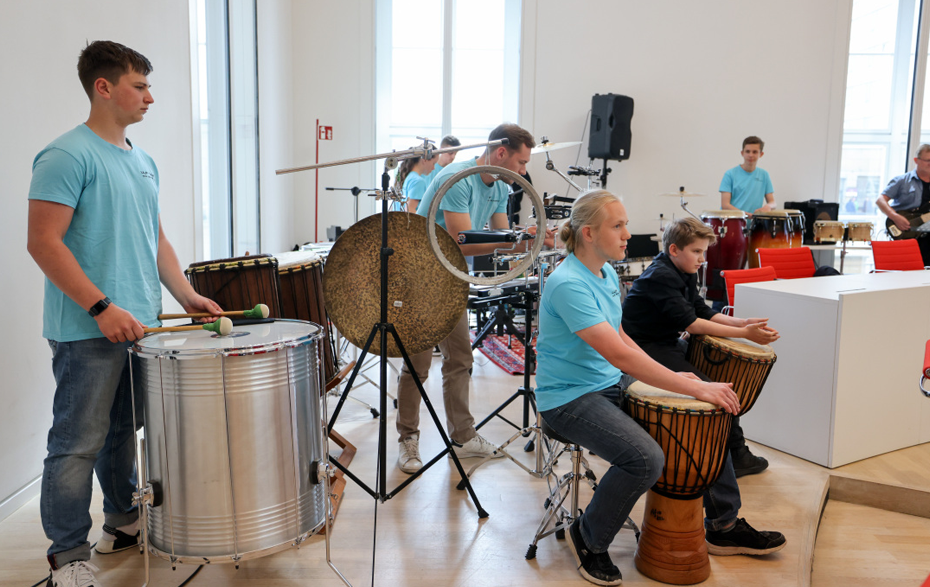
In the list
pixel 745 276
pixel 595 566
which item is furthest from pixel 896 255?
pixel 595 566

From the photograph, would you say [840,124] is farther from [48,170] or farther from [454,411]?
[48,170]

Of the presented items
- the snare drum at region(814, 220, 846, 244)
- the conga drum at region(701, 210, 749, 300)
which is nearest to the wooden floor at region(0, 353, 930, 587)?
the conga drum at region(701, 210, 749, 300)

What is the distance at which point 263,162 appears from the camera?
5.98m

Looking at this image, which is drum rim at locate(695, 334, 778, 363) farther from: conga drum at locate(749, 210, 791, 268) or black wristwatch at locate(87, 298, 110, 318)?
conga drum at locate(749, 210, 791, 268)

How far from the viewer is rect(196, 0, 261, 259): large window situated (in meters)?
4.60

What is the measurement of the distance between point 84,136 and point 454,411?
1.80 metres

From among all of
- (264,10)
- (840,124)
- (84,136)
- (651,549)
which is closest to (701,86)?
(840,124)

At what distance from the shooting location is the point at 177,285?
7.15 feet

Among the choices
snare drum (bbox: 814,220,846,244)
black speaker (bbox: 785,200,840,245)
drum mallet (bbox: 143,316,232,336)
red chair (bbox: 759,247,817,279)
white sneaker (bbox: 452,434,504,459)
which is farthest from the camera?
black speaker (bbox: 785,200,840,245)

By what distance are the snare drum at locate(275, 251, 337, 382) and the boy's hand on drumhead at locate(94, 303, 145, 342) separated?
0.65 metres

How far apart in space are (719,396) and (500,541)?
2.95 ft

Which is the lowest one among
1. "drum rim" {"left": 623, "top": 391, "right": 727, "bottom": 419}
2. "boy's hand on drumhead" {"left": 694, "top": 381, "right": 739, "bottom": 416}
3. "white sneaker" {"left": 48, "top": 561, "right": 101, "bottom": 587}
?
"white sneaker" {"left": 48, "top": 561, "right": 101, "bottom": 587}

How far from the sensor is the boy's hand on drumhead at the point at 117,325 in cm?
178

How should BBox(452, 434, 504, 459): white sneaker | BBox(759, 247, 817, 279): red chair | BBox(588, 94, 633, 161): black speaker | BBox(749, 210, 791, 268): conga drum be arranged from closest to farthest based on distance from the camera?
BBox(452, 434, 504, 459): white sneaker → BBox(759, 247, 817, 279): red chair → BBox(749, 210, 791, 268): conga drum → BBox(588, 94, 633, 161): black speaker
